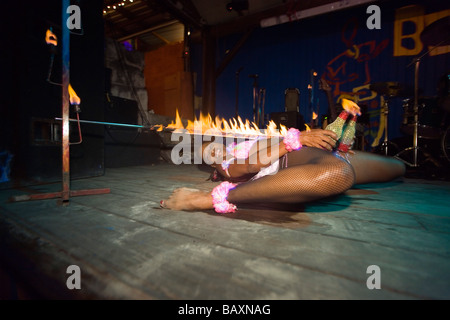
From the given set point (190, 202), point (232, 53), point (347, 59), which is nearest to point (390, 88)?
point (347, 59)

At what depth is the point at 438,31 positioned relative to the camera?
11.6ft

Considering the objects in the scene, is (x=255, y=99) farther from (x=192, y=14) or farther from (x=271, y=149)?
(x=271, y=149)

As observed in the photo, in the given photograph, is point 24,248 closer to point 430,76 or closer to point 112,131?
point 112,131

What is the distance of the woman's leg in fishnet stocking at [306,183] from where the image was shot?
3.70ft

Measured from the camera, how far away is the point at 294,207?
1.47 meters

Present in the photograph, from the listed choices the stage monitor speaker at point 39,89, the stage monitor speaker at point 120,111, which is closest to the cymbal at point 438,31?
the stage monitor speaker at point 39,89

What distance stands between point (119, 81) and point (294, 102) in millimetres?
4840

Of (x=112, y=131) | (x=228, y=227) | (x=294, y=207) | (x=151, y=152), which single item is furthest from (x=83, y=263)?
(x=151, y=152)

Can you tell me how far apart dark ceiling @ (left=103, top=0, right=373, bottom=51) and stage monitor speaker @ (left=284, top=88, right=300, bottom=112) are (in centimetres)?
182

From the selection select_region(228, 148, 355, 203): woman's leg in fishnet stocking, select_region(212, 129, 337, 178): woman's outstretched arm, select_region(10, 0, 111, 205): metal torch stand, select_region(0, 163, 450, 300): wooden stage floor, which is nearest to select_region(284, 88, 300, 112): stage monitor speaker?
select_region(212, 129, 337, 178): woman's outstretched arm

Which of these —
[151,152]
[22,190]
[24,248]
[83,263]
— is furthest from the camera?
[151,152]

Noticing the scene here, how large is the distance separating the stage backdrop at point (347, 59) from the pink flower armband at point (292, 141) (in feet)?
12.9
